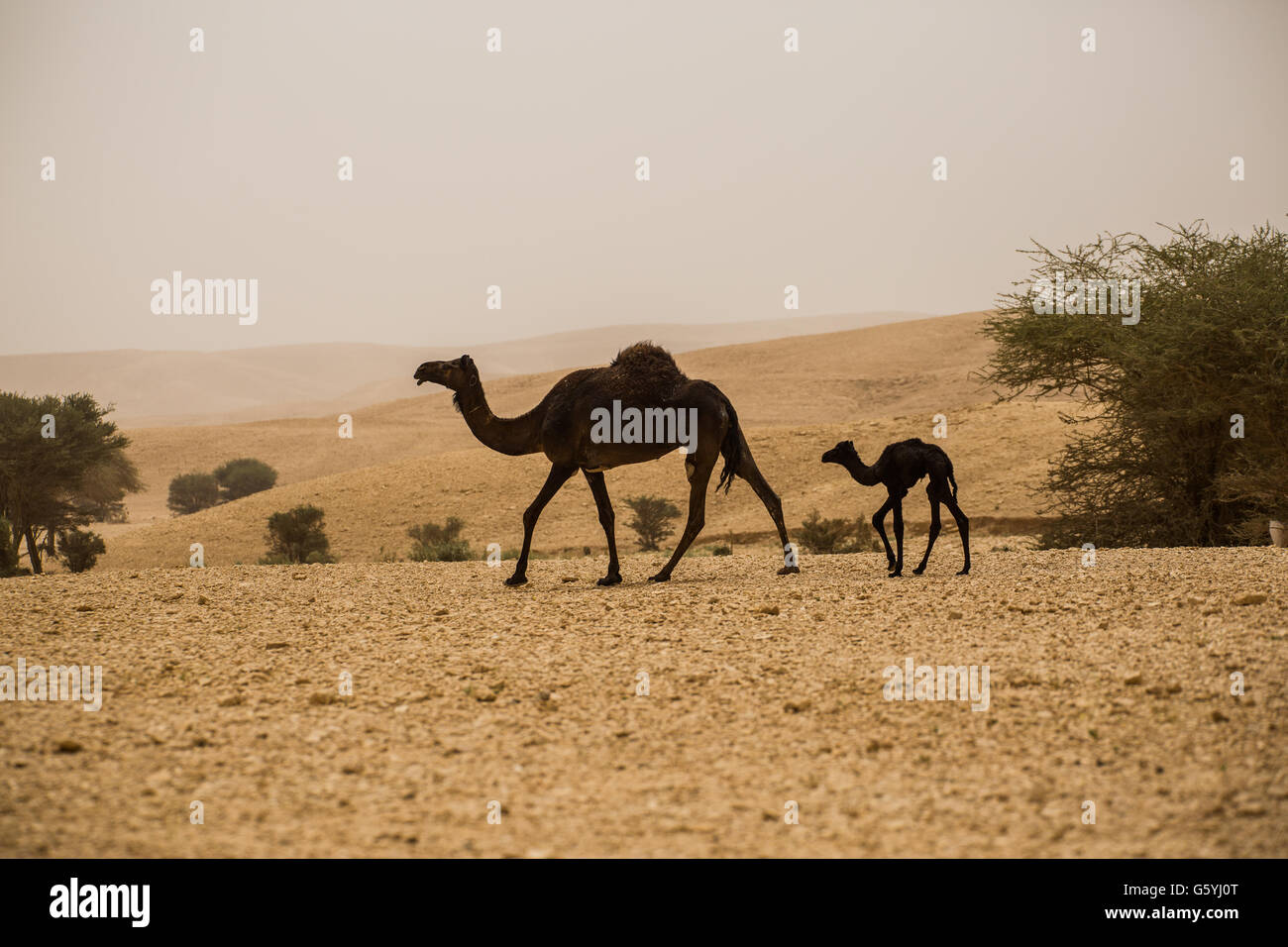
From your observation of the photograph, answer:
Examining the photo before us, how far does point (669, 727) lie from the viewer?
240 inches

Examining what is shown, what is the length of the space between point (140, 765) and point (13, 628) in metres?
4.89

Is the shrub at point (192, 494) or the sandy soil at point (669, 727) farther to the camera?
the shrub at point (192, 494)

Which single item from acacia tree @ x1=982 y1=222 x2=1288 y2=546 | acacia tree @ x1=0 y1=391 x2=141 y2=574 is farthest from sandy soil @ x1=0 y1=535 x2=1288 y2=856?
acacia tree @ x1=0 y1=391 x2=141 y2=574

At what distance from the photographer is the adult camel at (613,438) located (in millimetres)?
11648

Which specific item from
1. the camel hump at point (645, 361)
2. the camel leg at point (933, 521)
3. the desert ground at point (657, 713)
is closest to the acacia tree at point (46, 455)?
the desert ground at point (657, 713)

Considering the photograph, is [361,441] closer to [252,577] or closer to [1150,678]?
[252,577]

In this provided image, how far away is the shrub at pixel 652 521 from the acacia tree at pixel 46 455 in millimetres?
14558

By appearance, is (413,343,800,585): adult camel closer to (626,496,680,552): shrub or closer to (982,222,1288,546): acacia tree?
(982,222,1288,546): acacia tree

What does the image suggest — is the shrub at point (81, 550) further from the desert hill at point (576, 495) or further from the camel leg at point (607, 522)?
the camel leg at point (607, 522)

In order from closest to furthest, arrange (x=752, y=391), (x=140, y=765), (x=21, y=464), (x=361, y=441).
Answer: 1. (x=140, y=765)
2. (x=21, y=464)
3. (x=361, y=441)
4. (x=752, y=391)

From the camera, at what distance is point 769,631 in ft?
28.0

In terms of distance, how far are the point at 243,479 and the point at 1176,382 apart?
→ 4533 centimetres
